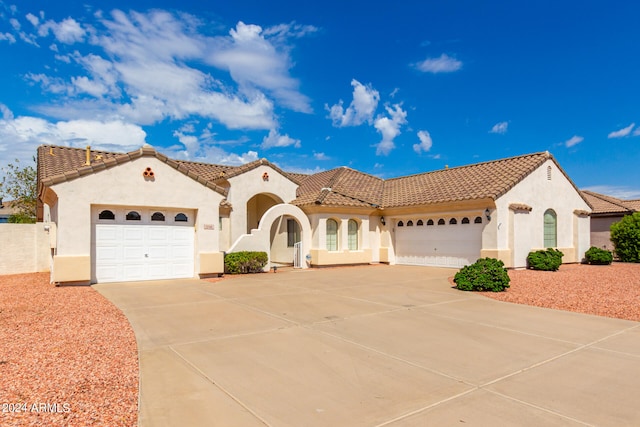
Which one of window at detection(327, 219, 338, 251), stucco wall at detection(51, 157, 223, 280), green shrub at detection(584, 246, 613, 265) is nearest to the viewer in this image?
stucco wall at detection(51, 157, 223, 280)

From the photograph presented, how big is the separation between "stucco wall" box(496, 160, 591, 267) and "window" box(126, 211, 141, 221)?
48.6ft

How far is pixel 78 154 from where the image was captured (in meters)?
21.0

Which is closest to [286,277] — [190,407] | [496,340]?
[496,340]

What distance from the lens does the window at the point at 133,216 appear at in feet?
48.3

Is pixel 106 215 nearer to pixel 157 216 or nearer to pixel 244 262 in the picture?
pixel 157 216

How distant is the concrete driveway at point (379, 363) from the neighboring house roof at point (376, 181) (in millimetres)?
8968

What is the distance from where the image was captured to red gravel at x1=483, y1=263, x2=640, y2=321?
1020 cm

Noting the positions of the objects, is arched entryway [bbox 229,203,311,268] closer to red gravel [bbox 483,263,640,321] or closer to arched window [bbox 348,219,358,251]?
arched window [bbox 348,219,358,251]

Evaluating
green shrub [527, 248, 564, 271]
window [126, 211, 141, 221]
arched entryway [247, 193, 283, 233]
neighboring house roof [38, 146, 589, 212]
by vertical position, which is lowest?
A: green shrub [527, 248, 564, 271]

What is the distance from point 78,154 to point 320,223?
42.6 ft

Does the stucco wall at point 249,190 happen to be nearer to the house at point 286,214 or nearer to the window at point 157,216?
the house at point 286,214

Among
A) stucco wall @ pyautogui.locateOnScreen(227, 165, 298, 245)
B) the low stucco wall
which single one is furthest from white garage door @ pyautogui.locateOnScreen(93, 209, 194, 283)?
the low stucco wall

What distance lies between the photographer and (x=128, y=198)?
47.1 feet

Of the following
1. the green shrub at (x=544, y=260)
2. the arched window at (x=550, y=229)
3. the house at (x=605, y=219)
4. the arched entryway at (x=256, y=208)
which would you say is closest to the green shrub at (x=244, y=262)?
the arched entryway at (x=256, y=208)
